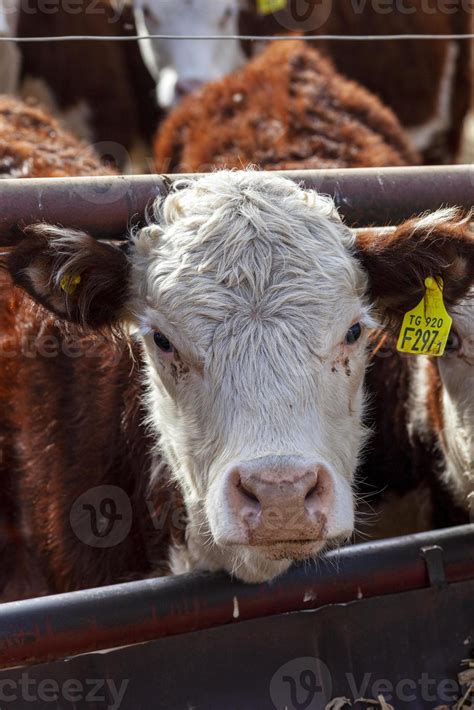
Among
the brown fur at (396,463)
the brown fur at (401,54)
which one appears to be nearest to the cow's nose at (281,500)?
the brown fur at (396,463)

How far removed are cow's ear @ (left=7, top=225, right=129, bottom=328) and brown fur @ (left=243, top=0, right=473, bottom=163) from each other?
5172 millimetres

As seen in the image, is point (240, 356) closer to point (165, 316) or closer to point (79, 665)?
point (165, 316)

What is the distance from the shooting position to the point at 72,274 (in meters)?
2.31

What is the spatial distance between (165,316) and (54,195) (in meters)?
0.38

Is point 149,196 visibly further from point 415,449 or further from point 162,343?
point 415,449

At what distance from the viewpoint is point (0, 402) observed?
3.06m

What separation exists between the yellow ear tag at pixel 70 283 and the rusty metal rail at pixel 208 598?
739 mm

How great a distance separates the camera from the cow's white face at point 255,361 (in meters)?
1.91

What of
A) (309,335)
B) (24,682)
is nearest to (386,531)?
(309,335)
